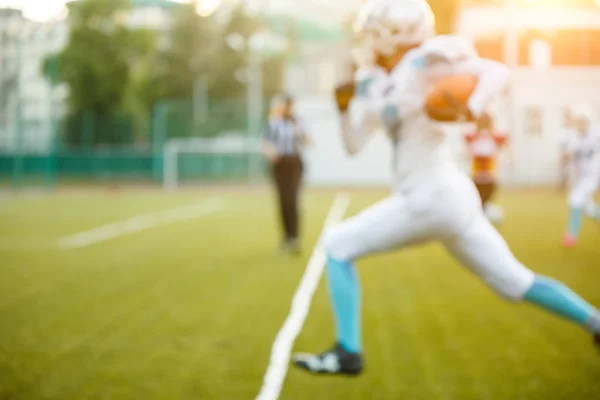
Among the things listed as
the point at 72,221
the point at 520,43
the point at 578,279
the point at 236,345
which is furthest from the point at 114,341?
the point at 520,43

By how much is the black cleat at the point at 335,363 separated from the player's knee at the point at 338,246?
448mm

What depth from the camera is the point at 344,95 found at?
4055mm

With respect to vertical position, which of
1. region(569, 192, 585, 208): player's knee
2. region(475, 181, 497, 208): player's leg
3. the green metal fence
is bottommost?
the green metal fence

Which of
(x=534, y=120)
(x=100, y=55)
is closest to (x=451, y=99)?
(x=534, y=120)

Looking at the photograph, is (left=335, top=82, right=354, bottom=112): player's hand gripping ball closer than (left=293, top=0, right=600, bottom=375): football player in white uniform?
No

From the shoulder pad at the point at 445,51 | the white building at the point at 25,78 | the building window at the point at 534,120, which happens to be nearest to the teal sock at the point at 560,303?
the shoulder pad at the point at 445,51

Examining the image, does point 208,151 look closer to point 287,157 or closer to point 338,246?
point 287,157

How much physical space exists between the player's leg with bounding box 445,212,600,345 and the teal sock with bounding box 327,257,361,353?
541 mm

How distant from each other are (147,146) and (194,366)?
29.0 meters

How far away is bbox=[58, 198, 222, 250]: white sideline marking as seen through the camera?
40.9 feet

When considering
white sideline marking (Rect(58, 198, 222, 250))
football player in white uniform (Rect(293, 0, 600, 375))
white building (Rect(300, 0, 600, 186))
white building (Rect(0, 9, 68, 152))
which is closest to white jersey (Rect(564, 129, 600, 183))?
white sideline marking (Rect(58, 198, 222, 250))

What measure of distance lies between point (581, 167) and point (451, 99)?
9.39 metres

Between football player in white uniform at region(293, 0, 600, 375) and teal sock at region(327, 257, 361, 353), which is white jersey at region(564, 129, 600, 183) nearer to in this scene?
football player in white uniform at region(293, 0, 600, 375)

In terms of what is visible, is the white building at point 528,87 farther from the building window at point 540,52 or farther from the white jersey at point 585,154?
the white jersey at point 585,154
